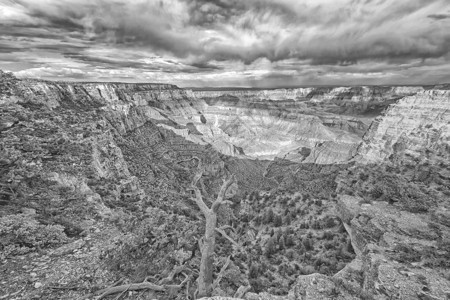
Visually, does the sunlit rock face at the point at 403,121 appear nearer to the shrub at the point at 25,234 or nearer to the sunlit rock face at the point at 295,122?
the sunlit rock face at the point at 295,122

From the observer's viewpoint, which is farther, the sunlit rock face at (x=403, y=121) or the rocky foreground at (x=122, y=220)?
the sunlit rock face at (x=403, y=121)

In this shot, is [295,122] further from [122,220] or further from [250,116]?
[122,220]

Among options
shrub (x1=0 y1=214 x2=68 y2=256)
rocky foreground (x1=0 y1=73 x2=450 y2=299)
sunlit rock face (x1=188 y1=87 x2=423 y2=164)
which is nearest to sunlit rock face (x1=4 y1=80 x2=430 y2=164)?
sunlit rock face (x1=188 y1=87 x2=423 y2=164)

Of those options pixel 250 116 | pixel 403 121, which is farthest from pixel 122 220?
pixel 250 116

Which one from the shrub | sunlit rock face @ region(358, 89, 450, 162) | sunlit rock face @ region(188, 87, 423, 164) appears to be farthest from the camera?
sunlit rock face @ region(188, 87, 423, 164)

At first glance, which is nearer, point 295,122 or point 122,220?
point 122,220

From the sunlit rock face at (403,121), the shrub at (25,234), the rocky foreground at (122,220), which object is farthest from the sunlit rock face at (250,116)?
the shrub at (25,234)

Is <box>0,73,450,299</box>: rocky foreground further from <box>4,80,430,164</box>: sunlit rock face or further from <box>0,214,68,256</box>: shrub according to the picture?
<box>4,80,430,164</box>: sunlit rock face

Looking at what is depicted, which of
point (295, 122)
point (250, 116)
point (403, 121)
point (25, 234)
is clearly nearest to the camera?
point (25, 234)

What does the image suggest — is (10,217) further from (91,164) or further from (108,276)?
(91,164)
